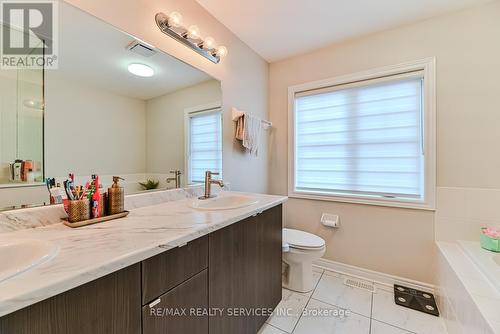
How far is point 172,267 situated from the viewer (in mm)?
794

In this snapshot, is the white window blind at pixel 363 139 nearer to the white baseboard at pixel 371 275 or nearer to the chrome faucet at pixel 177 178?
the white baseboard at pixel 371 275

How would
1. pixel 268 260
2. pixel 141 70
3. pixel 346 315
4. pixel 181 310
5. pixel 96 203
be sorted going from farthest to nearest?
pixel 346 315, pixel 268 260, pixel 141 70, pixel 96 203, pixel 181 310

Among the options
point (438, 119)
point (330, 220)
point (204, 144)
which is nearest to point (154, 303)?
point (204, 144)

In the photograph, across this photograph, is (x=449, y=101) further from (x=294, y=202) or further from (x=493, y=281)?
(x=294, y=202)

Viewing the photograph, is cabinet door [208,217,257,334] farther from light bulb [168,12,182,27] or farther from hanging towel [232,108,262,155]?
light bulb [168,12,182,27]

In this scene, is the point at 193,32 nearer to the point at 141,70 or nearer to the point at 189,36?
the point at 189,36

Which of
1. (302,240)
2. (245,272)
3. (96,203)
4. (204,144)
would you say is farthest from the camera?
(302,240)

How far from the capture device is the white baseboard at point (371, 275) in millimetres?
1829

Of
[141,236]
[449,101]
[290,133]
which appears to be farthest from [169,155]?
[449,101]

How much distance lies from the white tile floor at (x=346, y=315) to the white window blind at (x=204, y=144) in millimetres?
1204

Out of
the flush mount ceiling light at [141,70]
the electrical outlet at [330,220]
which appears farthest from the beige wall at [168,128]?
the electrical outlet at [330,220]

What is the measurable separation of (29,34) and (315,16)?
186 centimetres

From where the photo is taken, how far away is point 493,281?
115 cm

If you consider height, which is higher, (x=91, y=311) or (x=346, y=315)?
(x=91, y=311)
